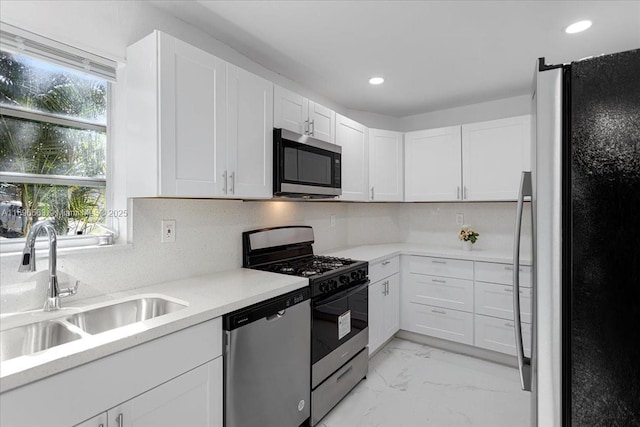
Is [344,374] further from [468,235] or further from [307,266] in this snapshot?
[468,235]

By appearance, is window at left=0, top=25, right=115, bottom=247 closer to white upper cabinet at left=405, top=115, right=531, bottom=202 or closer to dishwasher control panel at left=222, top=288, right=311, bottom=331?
dishwasher control panel at left=222, top=288, right=311, bottom=331

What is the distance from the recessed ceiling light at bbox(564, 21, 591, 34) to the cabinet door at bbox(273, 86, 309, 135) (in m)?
1.72

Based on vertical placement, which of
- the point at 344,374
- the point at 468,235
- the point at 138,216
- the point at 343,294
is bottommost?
the point at 344,374

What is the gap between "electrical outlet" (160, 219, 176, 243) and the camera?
1.89 meters

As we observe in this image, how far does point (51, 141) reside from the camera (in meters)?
1.59

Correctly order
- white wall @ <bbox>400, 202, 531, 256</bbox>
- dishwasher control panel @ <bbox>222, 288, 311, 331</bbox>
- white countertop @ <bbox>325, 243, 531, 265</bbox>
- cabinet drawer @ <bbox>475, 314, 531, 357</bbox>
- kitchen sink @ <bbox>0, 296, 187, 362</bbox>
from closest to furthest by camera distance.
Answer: kitchen sink @ <bbox>0, 296, 187, 362</bbox> < dishwasher control panel @ <bbox>222, 288, 311, 331</bbox> < cabinet drawer @ <bbox>475, 314, 531, 357</bbox> < white countertop @ <bbox>325, 243, 531, 265</bbox> < white wall @ <bbox>400, 202, 531, 256</bbox>

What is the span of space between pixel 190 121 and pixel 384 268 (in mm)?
2090

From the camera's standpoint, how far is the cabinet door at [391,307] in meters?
3.07

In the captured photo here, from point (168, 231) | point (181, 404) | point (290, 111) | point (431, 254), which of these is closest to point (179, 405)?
point (181, 404)

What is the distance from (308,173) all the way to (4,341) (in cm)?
178

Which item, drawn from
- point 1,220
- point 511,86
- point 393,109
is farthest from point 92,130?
point 511,86

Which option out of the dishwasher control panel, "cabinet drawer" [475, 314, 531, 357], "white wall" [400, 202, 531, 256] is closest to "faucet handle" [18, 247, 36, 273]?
the dishwasher control panel

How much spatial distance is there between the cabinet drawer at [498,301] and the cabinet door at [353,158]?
136cm

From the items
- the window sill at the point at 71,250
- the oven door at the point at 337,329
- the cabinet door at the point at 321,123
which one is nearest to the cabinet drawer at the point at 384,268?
the oven door at the point at 337,329
